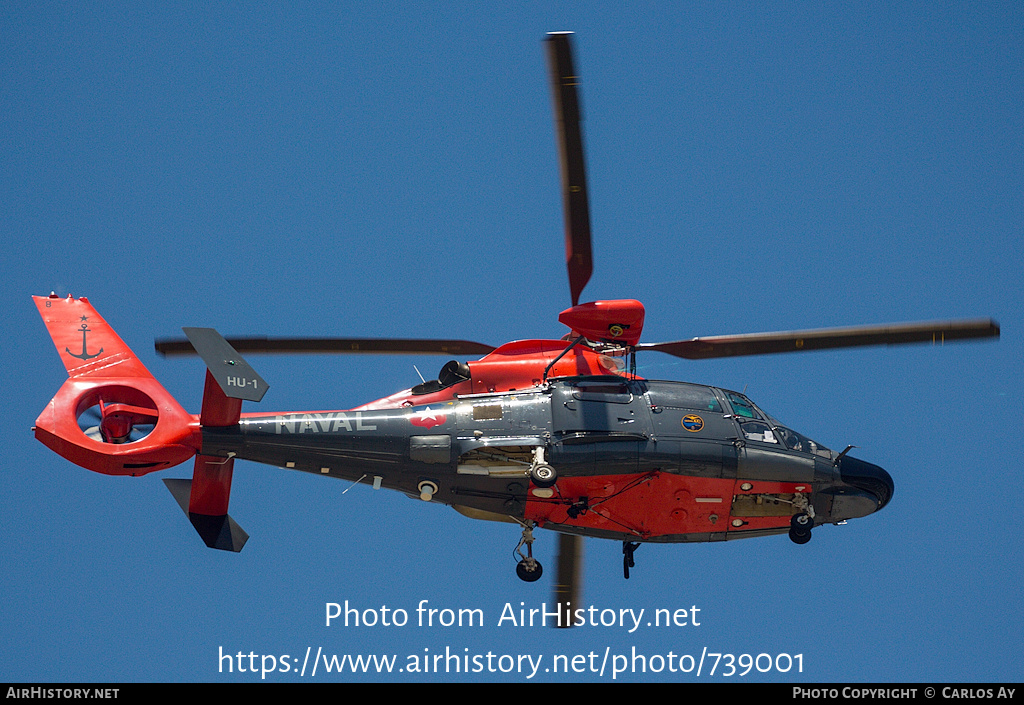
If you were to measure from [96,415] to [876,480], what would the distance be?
13386mm

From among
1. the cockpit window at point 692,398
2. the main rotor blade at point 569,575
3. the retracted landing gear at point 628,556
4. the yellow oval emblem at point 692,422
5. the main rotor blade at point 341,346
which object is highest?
the main rotor blade at point 341,346

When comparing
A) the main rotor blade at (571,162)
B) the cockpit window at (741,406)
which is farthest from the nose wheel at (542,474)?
the cockpit window at (741,406)

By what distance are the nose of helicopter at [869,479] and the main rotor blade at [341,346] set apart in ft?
21.7

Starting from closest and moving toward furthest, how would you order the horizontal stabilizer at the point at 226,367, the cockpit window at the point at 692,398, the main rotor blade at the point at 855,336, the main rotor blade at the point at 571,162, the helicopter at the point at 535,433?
the main rotor blade at the point at 571,162 → the horizontal stabilizer at the point at 226,367 → the helicopter at the point at 535,433 → the main rotor blade at the point at 855,336 → the cockpit window at the point at 692,398

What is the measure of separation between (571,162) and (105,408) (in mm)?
8498

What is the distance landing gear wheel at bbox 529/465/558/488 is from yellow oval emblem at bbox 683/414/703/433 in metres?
2.54

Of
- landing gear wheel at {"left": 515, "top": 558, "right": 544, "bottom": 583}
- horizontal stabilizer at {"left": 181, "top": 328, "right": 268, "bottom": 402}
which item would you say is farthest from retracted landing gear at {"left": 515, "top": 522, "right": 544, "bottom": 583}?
horizontal stabilizer at {"left": 181, "top": 328, "right": 268, "bottom": 402}

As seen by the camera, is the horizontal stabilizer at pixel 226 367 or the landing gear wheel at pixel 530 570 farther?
the landing gear wheel at pixel 530 570

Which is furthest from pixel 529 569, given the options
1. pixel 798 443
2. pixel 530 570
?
pixel 798 443

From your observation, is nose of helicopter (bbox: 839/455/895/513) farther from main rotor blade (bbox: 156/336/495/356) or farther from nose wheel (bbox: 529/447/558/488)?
main rotor blade (bbox: 156/336/495/356)

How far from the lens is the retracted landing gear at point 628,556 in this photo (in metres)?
22.7

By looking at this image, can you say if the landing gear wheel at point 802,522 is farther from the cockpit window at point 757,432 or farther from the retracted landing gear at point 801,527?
the cockpit window at point 757,432

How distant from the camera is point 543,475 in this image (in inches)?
819

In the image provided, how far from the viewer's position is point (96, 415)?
20859 millimetres
